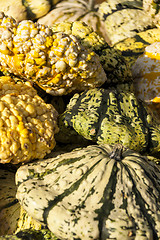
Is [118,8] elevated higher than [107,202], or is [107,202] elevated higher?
[118,8]

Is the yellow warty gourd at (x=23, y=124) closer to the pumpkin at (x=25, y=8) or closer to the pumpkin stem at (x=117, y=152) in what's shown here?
the pumpkin stem at (x=117, y=152)

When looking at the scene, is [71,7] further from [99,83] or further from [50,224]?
[50,224]

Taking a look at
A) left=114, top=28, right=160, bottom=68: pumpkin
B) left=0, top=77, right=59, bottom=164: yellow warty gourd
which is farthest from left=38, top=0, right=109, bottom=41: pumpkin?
left=0, top=77, right=59, bottom=164: yellow warty gourd

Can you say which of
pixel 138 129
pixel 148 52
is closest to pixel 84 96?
pixel 138 129

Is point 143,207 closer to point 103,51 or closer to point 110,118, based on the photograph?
point 110,118

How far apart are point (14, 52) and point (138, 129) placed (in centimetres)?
75

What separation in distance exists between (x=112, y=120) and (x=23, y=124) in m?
0.46

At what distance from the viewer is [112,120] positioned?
4.41 feet

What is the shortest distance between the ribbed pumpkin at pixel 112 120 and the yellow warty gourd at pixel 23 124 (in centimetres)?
13

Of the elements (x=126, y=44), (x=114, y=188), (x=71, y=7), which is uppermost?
(x=71, y=7)

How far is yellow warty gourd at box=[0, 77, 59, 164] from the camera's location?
44.7 inches

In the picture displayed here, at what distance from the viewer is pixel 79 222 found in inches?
36.5

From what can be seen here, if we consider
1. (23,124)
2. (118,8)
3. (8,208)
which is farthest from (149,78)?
(118,8)

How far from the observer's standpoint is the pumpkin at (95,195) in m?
0.93
